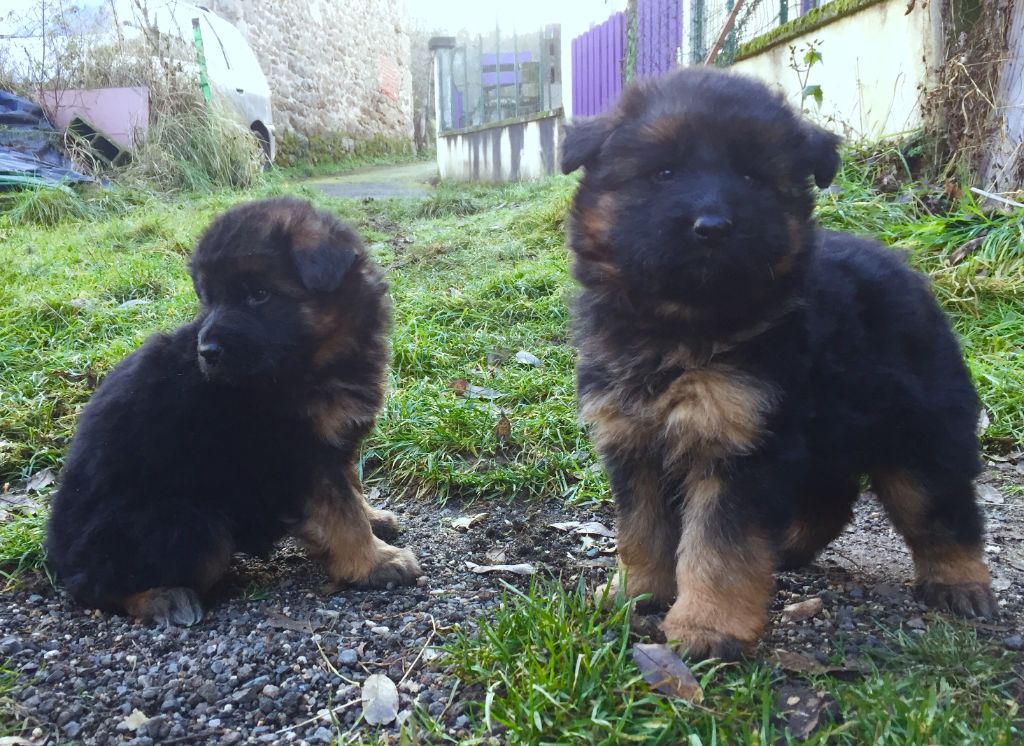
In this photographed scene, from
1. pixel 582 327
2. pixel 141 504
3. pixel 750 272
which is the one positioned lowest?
pixel 141 504

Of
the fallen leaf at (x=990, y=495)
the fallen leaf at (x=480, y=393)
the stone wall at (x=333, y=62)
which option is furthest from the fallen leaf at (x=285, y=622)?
the stone wall at (x=333, y=62)

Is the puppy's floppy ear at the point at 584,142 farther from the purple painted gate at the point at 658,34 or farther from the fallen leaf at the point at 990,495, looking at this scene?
the purple painted gate at the point at 658,34

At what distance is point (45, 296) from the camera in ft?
20.8

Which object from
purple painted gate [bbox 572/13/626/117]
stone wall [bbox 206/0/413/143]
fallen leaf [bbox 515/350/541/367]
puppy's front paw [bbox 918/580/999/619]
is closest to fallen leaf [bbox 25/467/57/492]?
fallen leaf [bbox 515/350/541/367]

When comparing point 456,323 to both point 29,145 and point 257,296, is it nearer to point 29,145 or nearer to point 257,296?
point 257,296

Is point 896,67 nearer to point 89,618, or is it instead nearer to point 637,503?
point 637,503

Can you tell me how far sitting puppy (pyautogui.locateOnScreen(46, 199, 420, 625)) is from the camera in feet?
10.4

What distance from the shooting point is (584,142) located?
2.81 metres

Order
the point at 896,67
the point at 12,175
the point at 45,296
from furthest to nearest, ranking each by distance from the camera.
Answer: the point at 12,175
the point at 896,67
the point at 45,296

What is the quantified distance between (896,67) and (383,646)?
619cm

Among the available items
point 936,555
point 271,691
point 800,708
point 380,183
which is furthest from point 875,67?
point 380,183

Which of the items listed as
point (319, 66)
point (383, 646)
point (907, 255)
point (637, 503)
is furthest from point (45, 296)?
point (319, 66)

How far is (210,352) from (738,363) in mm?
1832

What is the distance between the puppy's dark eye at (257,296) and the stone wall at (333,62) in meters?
16.5
